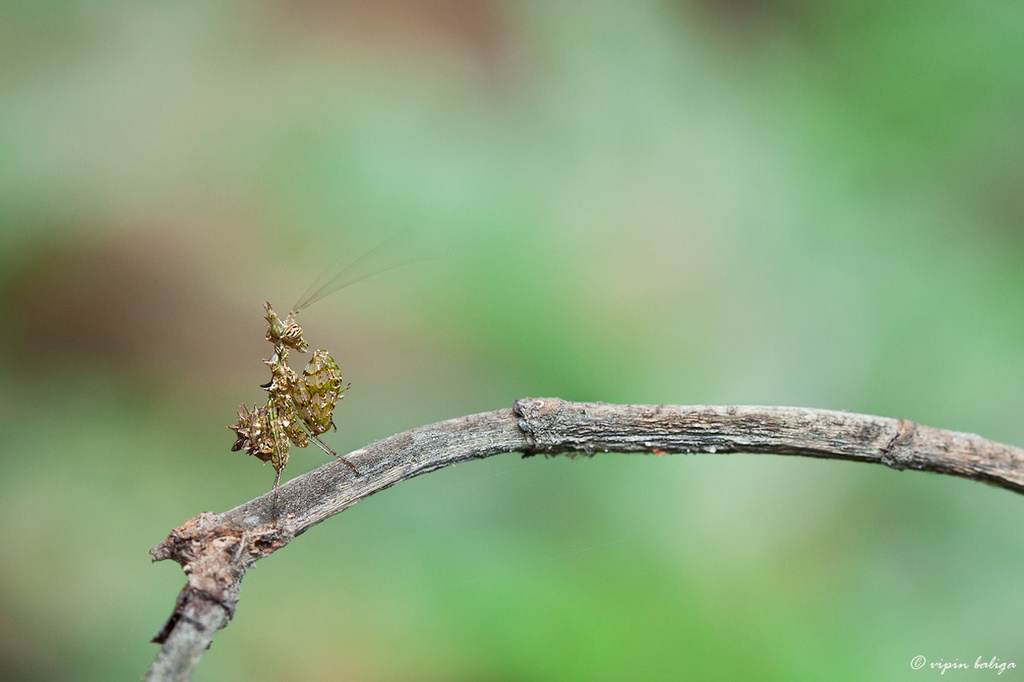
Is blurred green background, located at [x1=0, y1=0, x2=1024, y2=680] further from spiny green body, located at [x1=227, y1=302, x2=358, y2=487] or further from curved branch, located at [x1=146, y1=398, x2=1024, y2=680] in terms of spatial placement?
curved branch, located at [x1=146, y1=398, x2=1024, y2=680]

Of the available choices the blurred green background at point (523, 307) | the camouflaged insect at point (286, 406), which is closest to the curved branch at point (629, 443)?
the camouflaged insect at point (286, 406)

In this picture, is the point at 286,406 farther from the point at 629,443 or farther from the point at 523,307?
the point at 523,307

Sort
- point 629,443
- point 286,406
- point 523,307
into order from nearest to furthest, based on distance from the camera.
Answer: point 629,443 < point 286,406 < point 523,307

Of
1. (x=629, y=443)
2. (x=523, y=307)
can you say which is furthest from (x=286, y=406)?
(x=523, y=307)

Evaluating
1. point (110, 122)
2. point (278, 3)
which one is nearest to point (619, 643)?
point (110, 122)

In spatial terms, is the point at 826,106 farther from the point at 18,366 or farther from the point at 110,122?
the point at 18,366

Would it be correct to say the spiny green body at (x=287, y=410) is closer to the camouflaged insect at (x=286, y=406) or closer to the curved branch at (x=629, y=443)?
the camouflaged insect at (x=286, y=406)
